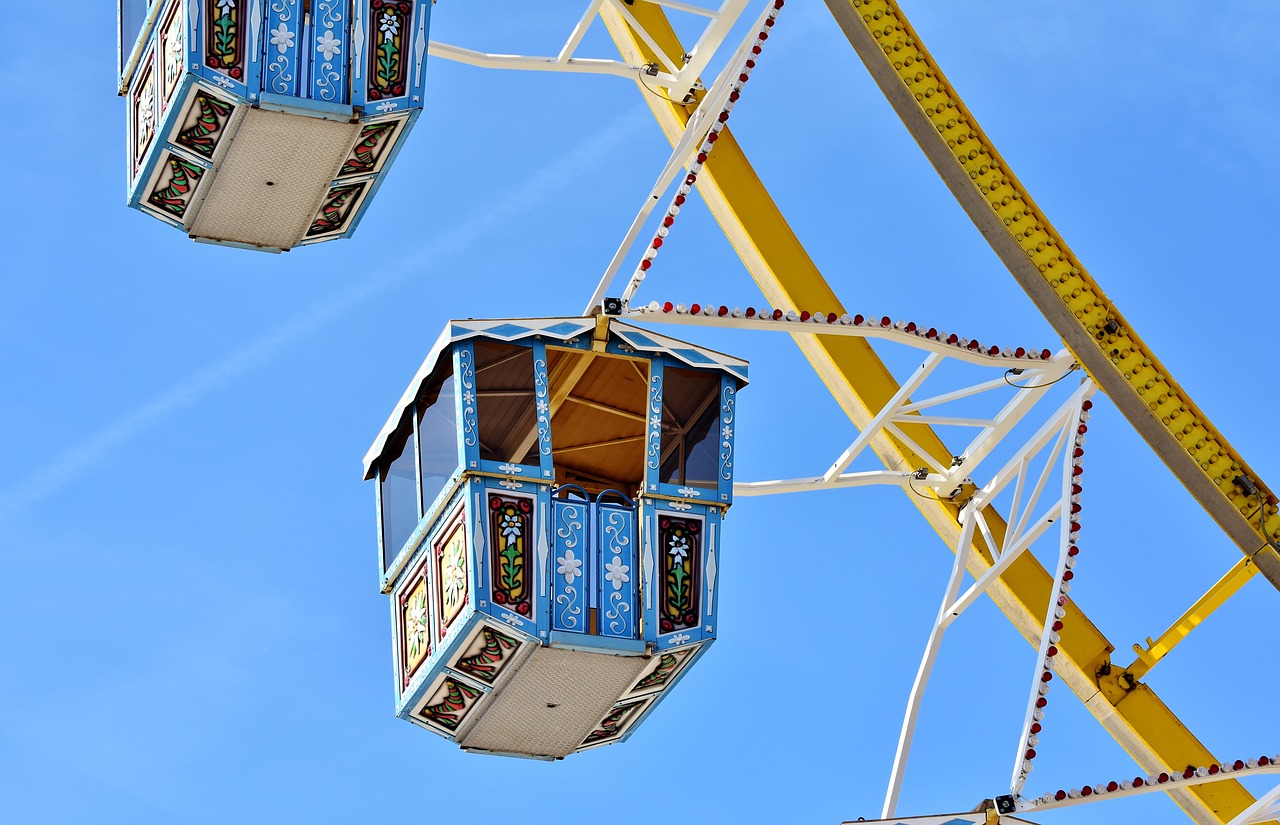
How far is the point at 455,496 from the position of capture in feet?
65.8

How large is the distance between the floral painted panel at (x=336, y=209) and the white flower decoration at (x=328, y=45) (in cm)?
112

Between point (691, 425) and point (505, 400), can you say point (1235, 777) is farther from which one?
point (505, 400)

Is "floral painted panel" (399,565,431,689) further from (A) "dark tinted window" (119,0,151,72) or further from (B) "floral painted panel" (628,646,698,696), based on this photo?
(A) "dark tinted window" (119,0,151,72)

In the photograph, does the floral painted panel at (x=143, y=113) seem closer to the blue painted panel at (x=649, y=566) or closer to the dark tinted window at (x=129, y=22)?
the dark tinted window at (x=129, y=22)

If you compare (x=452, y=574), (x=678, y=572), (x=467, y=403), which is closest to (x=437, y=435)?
(x=467, y=403)

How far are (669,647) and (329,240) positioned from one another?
11.9 feet

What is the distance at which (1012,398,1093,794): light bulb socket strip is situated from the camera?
2056 cm

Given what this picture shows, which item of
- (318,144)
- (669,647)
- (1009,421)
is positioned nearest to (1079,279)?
(1009,421)

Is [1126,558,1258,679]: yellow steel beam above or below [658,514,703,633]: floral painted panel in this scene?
below

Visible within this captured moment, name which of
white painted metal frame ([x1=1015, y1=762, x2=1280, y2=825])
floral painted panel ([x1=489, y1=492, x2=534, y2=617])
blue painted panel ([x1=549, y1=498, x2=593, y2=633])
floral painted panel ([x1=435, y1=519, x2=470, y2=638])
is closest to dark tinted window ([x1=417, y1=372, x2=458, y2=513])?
floral painted panel ([x1=435, y1=519, x2=470, y2=638])

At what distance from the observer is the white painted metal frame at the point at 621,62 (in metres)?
22.1

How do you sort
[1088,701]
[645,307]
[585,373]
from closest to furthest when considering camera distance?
[645,307]
[585,373]
[1088,701]

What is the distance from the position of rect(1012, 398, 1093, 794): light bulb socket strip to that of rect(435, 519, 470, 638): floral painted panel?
140 inches

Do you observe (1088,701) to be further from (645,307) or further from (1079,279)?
(645,307)
